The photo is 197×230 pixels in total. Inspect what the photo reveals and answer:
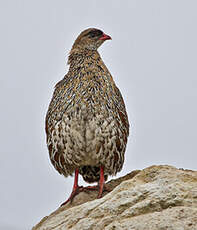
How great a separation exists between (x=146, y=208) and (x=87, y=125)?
2836 millimetres

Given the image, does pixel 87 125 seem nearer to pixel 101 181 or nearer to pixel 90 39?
pixel 101 181

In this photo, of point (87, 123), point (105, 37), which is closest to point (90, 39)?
point (105, 37)

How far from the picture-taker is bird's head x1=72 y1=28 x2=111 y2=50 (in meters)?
8.73

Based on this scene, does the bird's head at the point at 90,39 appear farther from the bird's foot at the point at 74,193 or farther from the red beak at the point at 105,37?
the bird's foot at the point at 74,193

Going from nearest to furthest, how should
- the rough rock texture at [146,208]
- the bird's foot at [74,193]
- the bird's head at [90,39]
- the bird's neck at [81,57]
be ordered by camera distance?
the rough rock texture at [146,208], the bird's foot at [74,193], the bird's neck at [81,57], the bird's head at [90,39]

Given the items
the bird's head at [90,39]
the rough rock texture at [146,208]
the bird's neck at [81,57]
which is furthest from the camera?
the bird's head at [90,39]

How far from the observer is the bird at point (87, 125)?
7.51m

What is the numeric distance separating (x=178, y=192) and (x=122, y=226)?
28.3 inches

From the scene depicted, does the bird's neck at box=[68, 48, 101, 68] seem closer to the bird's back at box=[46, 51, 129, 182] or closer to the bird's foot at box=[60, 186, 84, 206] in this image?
the bird's back at box=[46, 51, 129, 182]

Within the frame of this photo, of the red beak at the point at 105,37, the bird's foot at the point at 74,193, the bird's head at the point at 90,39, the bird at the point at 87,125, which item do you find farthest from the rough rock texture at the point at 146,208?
the red beak at the point at 105,37

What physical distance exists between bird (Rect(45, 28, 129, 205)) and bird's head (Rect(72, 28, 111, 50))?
380mm

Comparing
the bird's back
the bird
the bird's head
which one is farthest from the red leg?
the bird's head

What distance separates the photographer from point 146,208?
190 inches

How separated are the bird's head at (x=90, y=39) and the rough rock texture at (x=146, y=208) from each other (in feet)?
11.9
